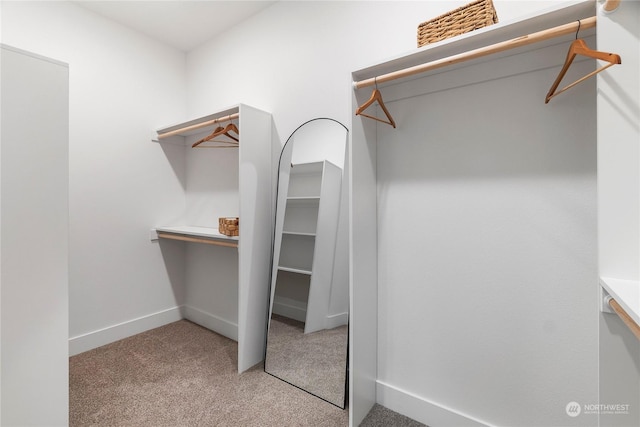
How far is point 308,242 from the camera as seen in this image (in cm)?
202

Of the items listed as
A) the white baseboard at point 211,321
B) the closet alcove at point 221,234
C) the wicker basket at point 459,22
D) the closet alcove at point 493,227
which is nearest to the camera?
the closet alcove at point 493,227

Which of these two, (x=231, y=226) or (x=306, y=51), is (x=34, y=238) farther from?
(x=306, y=51)

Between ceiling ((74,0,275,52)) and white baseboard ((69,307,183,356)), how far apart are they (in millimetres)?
2559

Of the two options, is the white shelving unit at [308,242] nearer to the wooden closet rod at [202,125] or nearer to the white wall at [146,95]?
the white wall at [146,95]

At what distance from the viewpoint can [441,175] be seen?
1.58 m

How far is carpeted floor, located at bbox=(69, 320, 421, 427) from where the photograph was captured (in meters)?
1.64

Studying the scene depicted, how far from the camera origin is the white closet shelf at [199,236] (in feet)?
7.32

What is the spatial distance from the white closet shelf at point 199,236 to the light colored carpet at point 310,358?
633 millimetres

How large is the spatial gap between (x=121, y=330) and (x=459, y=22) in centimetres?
320

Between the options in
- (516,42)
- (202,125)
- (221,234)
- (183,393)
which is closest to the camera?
(516,42)

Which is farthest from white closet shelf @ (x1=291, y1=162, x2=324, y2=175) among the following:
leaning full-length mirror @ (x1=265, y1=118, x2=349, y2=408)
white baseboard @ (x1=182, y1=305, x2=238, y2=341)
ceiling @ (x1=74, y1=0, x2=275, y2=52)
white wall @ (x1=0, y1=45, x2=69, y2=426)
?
white baseboard @ (x1=182, y1=305, x2=238, y2=341)

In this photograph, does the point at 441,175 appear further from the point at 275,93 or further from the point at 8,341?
the point at 8,341

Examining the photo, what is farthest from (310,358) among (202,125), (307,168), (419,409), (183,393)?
(202,125)

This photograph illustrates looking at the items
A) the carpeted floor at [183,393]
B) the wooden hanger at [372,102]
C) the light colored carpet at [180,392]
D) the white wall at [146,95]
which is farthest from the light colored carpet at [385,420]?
the white wall at [146,95]
